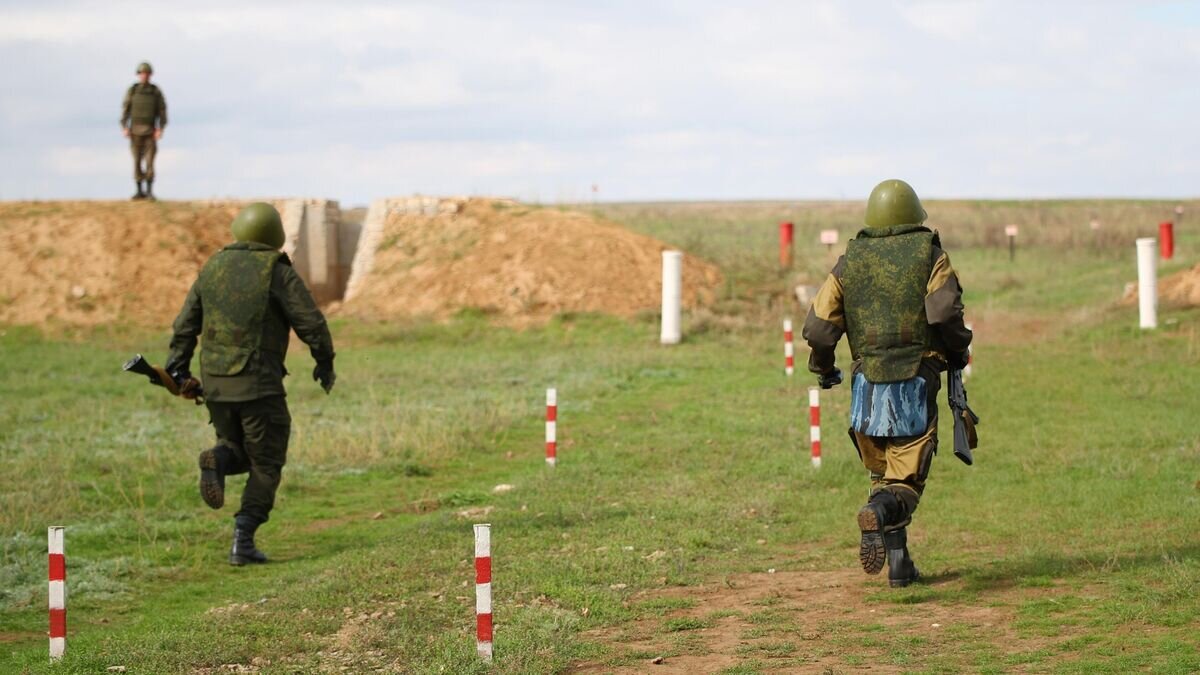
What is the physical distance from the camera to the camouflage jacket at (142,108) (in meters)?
26.5

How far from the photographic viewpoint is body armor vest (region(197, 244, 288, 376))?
949 centimetres

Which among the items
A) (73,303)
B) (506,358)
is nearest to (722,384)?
(506,358)

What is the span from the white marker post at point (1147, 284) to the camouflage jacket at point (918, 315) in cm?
Answer: 1468

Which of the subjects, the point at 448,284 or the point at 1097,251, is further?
the point at 1097,251

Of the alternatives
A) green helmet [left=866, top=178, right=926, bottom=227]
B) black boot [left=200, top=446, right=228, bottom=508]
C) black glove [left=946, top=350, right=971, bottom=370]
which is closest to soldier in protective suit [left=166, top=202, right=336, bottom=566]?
black boot [left=200, top=446, right=228, bottom=508]

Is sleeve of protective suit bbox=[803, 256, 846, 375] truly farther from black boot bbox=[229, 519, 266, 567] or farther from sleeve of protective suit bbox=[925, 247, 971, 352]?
black boot bbox=[229, 519, 266, 567]

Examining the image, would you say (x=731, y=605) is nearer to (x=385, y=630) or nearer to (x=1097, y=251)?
(x=385, y=630)

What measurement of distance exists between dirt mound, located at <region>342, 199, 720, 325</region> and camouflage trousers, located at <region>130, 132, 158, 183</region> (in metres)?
4.30

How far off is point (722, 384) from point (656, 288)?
289 inches

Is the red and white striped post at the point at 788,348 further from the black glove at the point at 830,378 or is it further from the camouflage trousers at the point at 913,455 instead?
the camouflage trousers at the point at 913,455

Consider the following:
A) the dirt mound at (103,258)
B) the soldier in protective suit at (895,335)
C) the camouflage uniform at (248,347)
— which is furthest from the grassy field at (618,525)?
the dirt mound at (103,258)

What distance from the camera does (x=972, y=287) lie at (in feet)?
105

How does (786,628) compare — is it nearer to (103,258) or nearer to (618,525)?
(618,525)

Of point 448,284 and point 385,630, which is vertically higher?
point 448,284
